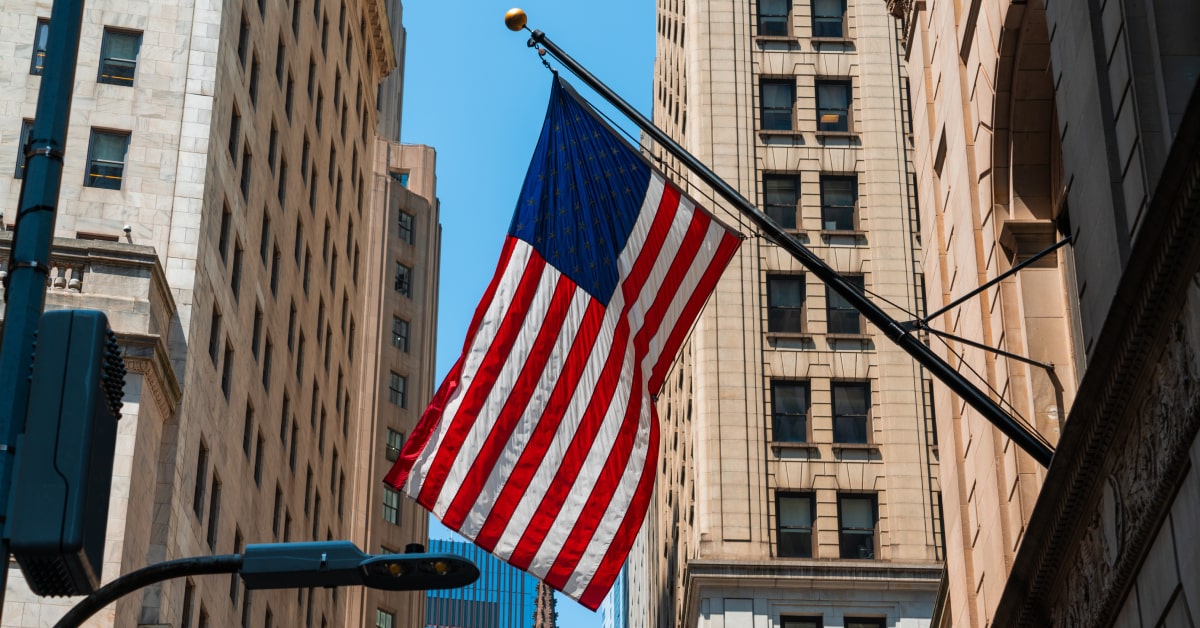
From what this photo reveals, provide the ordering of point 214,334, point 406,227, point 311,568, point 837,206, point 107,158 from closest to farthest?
point 311,568
point 107,158
point 214,334
point 837,206
point 406,227

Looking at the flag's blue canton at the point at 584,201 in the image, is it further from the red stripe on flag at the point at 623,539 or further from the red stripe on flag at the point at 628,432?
the red stripe on flag at the point at 623,539

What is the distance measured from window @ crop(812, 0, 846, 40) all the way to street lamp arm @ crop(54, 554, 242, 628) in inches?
2218

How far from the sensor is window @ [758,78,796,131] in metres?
64.6

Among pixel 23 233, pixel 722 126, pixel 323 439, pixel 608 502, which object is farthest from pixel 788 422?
pixel 23 233

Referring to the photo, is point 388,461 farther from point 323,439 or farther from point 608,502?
point 608,502

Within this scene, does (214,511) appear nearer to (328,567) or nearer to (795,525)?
(795,525)

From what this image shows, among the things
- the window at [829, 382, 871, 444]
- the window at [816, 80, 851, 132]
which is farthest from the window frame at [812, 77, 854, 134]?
the window at [829, 382, 871, 444]

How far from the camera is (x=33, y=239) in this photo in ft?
33.3

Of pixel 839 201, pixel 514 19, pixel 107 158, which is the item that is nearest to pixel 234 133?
pixel 107 158

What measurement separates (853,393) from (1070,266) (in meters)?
38.1

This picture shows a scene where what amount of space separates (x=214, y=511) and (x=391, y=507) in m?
43.7

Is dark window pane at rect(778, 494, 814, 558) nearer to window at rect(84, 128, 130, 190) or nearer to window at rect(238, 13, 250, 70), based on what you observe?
window at rect(238, 13, 250, 70)

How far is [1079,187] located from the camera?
17.8m

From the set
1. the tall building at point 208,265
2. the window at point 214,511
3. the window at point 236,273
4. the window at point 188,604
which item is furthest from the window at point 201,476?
the window at point 236,273
